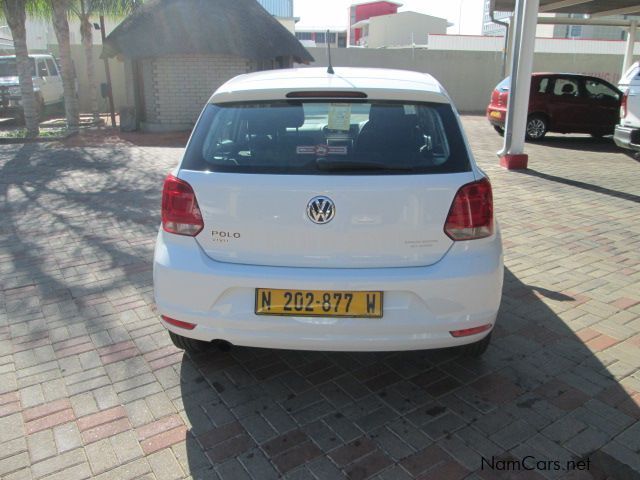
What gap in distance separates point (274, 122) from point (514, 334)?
218 cm

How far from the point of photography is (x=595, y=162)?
11.1m

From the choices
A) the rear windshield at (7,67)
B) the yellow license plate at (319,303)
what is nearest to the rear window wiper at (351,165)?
the yellow license plate at (319,303)

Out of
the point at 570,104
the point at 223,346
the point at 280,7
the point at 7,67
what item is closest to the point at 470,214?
the point at 223,346

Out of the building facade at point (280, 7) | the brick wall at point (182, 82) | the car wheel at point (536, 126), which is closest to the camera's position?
the car wheel at point (536, 126)

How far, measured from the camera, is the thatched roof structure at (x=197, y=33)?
1527cm

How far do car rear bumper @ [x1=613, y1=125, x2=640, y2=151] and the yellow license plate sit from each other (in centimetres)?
840

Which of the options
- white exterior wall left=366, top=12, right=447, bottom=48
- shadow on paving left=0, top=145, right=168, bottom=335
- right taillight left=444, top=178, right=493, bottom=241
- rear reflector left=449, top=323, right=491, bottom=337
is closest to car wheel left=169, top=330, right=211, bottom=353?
shadow on paving left=0, top=145, right=168, bottom=335

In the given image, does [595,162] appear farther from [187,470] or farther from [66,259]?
[187,470]

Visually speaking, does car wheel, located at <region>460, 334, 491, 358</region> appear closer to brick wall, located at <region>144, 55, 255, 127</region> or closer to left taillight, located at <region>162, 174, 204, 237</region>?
left taillight, located at <region>162, 174, 204, 237</region>

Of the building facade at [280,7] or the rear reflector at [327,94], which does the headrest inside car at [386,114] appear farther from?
the building facade at [280,7]

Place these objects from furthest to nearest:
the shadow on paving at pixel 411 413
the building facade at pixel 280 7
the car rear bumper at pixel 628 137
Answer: the building facade at pixel 280 7
the car rear bumper at pixel 628 137
the shadow on paving at pixel 411 413

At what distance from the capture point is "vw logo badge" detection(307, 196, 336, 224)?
2.76 metres

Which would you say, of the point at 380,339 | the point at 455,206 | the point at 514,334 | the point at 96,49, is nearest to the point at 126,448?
the point at 380,339

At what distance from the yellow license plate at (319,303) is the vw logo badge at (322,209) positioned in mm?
357
